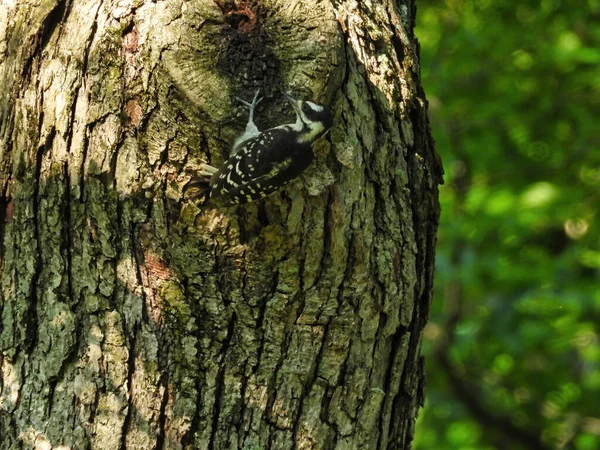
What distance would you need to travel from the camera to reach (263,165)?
2760 mm

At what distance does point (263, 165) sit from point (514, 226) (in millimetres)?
5125

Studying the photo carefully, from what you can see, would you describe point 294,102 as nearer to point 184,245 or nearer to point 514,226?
point 184,245

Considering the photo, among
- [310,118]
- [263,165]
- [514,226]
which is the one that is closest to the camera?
[310,118]

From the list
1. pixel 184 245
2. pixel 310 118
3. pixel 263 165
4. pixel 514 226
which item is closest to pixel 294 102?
pixel 310 118

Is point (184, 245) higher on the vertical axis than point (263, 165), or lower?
lower

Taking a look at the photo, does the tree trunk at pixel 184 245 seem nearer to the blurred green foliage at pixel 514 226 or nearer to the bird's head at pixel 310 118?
the bird's head at pixel 310 118

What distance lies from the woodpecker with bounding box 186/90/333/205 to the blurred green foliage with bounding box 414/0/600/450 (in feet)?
15.4

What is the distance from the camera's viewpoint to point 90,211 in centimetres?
270

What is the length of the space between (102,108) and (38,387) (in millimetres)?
1047

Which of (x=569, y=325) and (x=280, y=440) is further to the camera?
(x=569, y=325)

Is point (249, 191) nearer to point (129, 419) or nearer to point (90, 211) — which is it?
point (90, 211)

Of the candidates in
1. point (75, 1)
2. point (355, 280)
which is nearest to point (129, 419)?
point (355, 280)

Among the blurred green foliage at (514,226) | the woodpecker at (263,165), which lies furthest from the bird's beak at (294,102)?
the blurred green foliage at (514,226)

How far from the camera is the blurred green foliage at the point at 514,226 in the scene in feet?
24.5
